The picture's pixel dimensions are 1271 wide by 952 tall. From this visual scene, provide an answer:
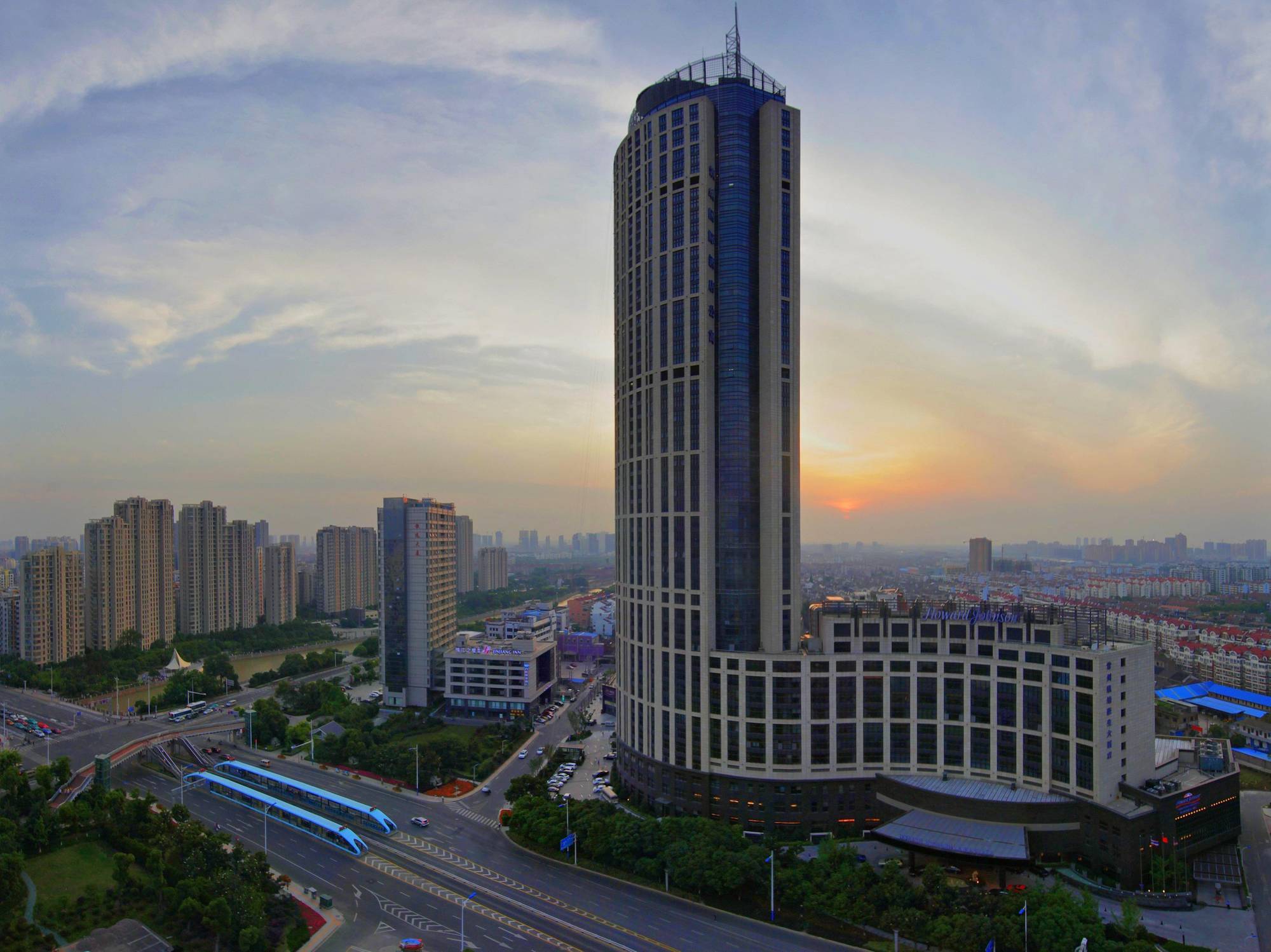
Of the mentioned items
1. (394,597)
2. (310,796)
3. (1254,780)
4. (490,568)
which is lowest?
(1254,780)

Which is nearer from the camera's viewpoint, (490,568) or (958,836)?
(958,836)

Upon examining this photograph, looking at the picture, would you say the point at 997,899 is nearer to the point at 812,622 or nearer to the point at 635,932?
the point at 635,932

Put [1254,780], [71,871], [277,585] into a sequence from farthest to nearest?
[277,585]
[1254,780]
[71,871]

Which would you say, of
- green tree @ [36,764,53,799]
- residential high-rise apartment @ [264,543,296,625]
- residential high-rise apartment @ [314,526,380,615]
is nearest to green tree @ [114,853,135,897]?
green tree @ [36,764,53,799]

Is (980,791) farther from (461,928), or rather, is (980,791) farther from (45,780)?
(45,780)

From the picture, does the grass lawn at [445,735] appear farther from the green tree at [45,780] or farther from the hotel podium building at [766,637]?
the green tree at [45,780]

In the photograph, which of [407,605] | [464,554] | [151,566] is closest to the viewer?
[407,605]

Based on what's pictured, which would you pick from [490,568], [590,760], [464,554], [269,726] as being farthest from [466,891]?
[490,568]
